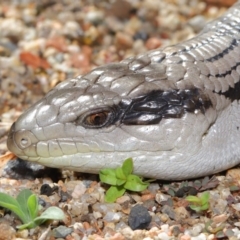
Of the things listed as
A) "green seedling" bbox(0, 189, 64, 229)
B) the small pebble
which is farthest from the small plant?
"green seedling" bbox(0, 189, 64, 229)

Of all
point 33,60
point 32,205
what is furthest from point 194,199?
point 33,60

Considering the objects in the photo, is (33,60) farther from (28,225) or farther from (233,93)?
(28,225)

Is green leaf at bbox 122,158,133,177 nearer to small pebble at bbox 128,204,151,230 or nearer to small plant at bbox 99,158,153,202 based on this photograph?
small plant at bbox 99,158,153,202

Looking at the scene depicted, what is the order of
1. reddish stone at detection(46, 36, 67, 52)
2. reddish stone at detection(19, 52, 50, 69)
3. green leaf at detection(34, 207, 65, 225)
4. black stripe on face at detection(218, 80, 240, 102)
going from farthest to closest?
reddish stone at detection(46, 36, 67, 52)
reddish stone at detection(19, 52, 50, 69)
black stripe on face at detection(218, 80, 240, 102)
green leaf at detection(34, 207, 65, 225)

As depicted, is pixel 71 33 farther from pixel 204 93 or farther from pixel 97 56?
pixel 204 93

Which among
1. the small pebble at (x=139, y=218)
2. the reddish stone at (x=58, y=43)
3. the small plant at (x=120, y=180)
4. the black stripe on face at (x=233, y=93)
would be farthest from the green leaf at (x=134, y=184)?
the reddish stone at (x=58, y=43)

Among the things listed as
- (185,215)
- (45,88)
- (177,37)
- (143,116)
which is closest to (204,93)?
(143,116)

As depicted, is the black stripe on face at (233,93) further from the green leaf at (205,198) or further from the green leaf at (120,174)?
the green leaf at (120,174)
